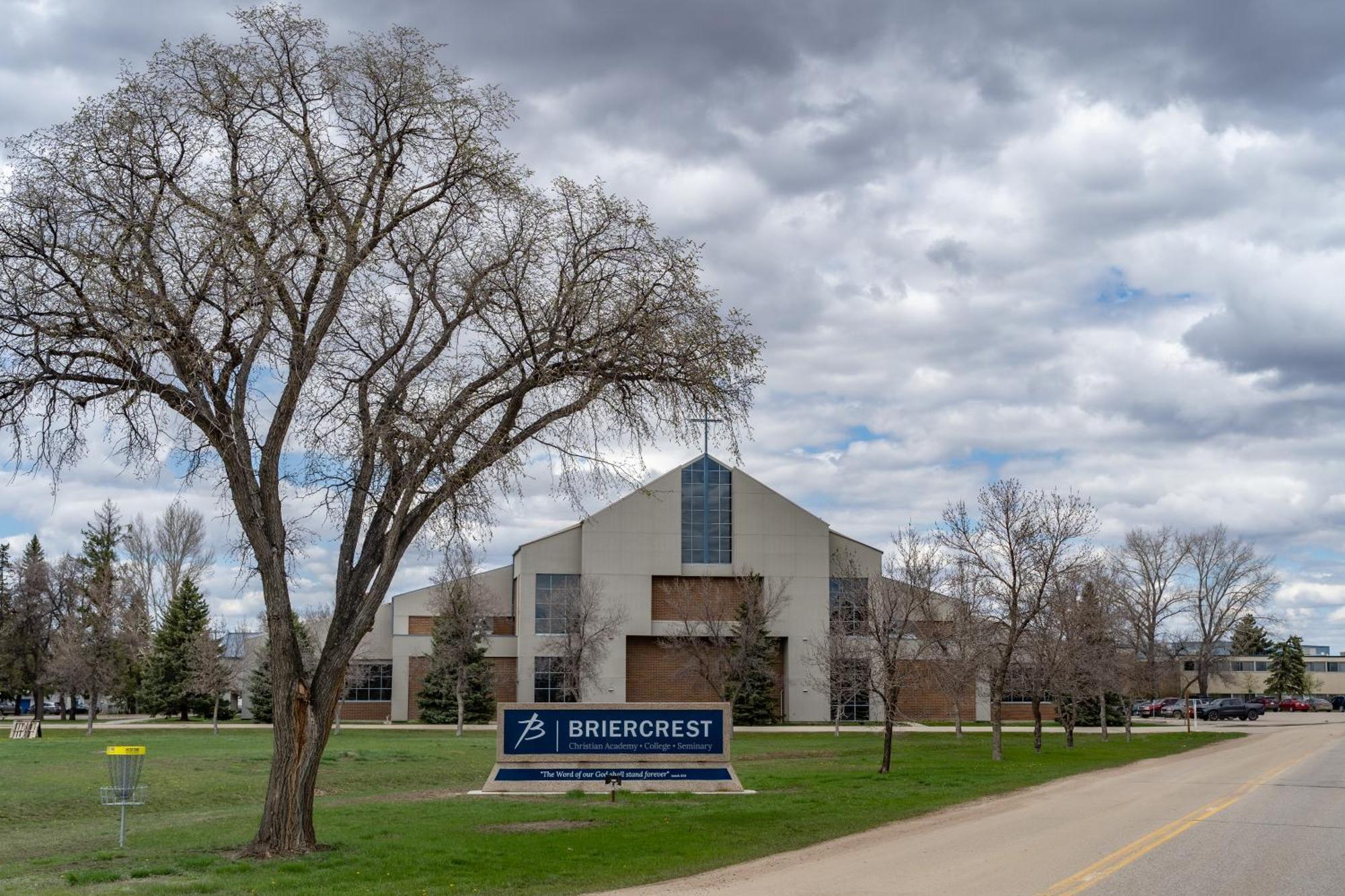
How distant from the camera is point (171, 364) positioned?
46.0 ft

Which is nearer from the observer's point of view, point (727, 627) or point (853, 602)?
point (853, 602)

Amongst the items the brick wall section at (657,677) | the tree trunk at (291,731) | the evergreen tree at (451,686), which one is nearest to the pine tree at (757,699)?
the brick wall section at (657,677)

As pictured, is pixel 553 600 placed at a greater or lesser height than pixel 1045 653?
greater

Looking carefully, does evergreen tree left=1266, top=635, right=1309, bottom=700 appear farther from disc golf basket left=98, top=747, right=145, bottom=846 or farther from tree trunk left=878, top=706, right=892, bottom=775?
disc golf basket left=98, top=747, right=145, bottom=846

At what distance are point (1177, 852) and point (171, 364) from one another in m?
13.7

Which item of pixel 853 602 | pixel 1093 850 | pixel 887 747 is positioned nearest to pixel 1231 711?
pixel 853 602

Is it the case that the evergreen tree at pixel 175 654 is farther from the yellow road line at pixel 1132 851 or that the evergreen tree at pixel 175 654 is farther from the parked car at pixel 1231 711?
the parked car at pixel 1231 711

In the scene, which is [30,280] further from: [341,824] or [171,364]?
[341,824]

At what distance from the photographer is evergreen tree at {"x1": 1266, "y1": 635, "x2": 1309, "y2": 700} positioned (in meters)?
109

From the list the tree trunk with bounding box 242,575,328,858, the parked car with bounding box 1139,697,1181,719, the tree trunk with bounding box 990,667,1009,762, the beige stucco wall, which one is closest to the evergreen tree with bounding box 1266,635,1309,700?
the parked car with bounding box 1139,697,1181,719

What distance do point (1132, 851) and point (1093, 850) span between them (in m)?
0.45

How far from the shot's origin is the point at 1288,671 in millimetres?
109375

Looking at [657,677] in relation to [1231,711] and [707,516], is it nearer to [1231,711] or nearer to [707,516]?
[707,516]

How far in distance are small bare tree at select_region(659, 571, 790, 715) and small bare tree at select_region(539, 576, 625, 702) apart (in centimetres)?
340
